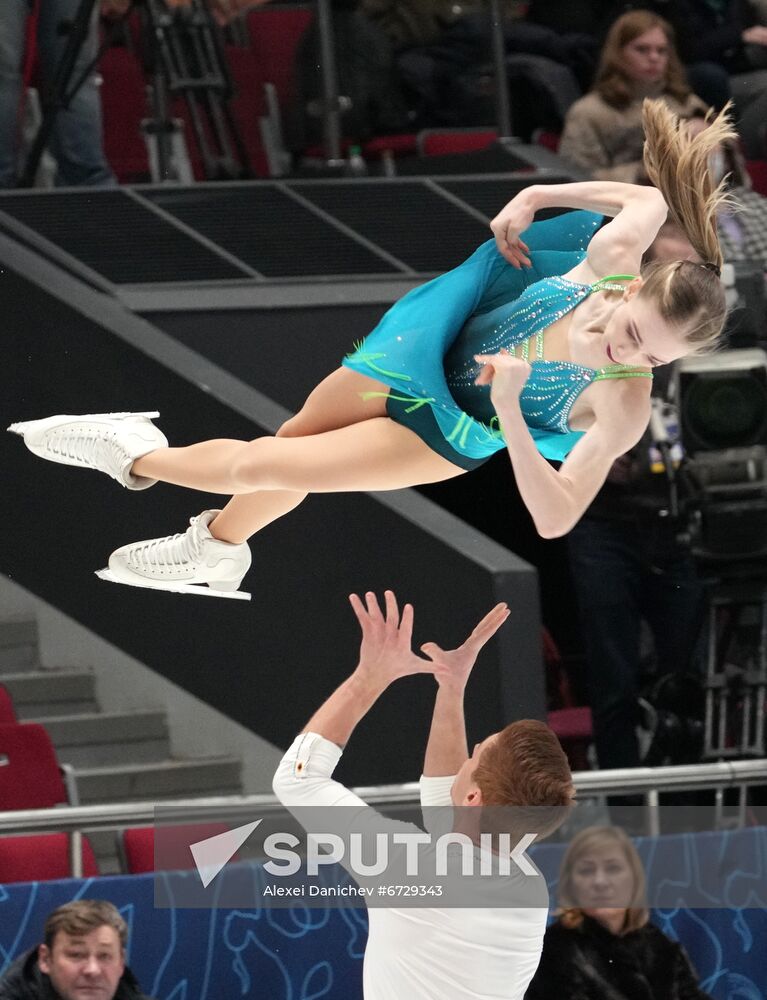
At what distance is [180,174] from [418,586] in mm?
2013

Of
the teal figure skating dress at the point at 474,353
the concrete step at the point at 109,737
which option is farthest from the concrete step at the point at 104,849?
the teal figure skating dress at the point at 474,353

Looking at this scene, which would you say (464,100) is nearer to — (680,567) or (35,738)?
(680,567)

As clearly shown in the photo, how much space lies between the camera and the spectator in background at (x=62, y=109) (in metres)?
6.05

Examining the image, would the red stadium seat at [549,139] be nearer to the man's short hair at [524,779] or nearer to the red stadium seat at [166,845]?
the red stadium seat at [166,845]

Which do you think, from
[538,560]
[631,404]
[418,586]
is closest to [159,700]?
[418,586]

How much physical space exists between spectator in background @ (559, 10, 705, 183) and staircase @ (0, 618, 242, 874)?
8.06 ft

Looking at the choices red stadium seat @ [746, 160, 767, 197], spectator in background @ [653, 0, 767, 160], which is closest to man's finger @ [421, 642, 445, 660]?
red stadium seat @ [746, 160, 767, 197]

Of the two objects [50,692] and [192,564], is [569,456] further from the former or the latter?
[50,692]

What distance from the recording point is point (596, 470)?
10.8ft

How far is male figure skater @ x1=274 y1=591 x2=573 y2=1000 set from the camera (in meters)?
2.94

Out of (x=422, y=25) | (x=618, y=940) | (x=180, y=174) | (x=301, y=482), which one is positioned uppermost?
(x=422, y=25)

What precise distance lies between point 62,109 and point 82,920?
311 centimetres

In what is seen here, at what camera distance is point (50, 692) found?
5.92m

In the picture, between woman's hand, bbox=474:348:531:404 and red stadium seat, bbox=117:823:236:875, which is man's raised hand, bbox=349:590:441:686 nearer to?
woman's hand, bbox=474:348:531:404
